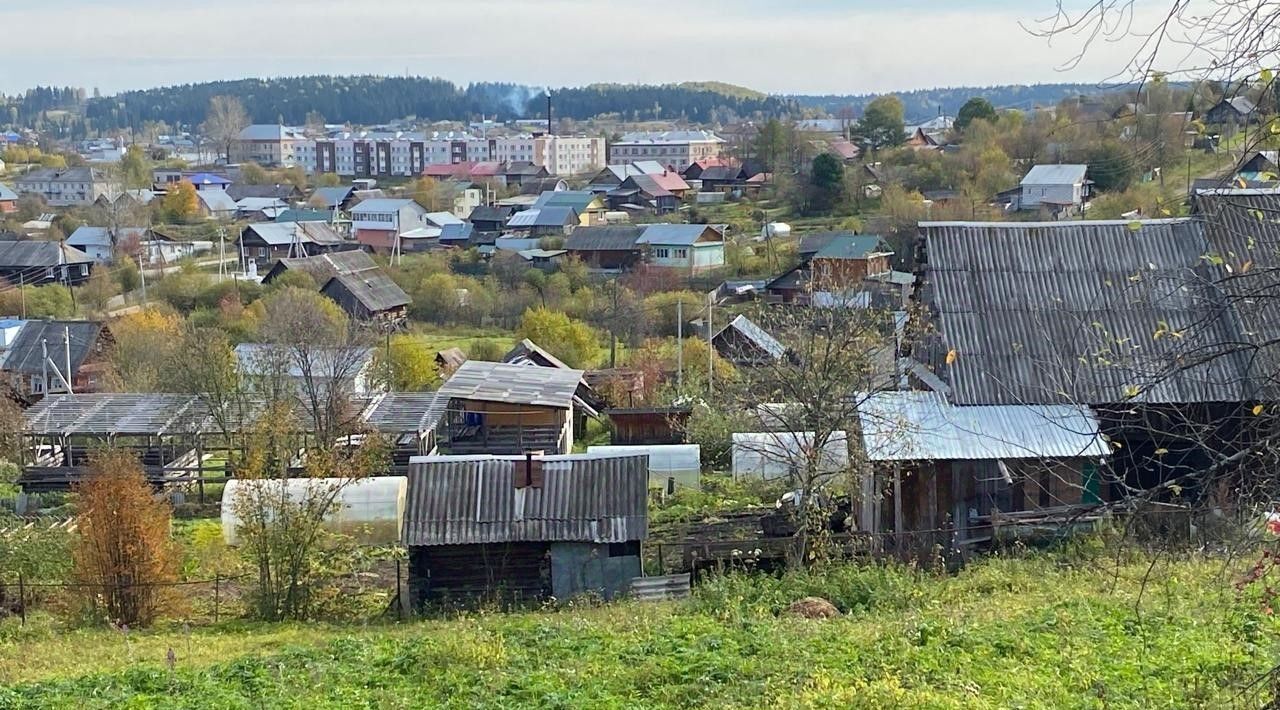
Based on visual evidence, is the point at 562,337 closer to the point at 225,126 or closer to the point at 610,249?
the point at 610,249

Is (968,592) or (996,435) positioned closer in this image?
(968,592)

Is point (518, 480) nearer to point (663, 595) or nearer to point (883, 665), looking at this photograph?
point (663, 595)

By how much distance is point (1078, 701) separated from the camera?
20.0ft

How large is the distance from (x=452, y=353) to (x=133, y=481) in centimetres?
1950

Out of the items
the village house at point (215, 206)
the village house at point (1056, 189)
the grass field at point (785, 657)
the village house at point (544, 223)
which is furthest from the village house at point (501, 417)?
the village house at point (215, 206)

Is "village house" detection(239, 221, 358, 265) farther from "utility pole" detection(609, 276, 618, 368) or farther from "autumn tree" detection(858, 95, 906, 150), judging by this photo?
"autumn tree" detection(858, 95, 906, 150)

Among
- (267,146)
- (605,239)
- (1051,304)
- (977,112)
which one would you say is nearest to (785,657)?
(1051,304)

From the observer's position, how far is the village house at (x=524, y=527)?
11.7m

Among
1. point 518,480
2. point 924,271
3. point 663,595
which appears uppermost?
point 924,271

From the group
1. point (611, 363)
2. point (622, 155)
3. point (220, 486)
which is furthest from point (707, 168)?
point (220, 486)

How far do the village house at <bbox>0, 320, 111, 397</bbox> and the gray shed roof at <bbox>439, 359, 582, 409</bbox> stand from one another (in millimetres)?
11069

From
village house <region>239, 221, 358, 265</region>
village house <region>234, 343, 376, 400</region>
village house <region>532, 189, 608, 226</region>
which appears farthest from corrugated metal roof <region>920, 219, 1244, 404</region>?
village house <region>532, 189, 608, 226</region>

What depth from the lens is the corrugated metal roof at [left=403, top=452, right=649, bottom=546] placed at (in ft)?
38.4

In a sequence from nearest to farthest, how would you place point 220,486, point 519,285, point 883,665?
point 883,665 → point 220,486 → point 519,285
